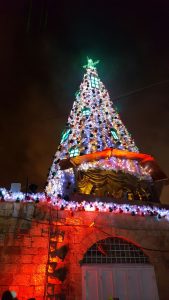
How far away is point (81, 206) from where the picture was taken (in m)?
10.8

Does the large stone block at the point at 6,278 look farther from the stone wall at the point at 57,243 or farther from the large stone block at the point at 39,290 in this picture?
the large stone block at the point at 39,290

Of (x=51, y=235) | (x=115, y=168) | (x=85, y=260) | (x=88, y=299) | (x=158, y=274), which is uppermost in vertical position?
(x=115, y=168)

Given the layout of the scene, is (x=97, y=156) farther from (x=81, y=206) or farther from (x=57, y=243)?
(x=57, y=243)

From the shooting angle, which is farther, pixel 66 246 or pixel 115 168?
pixel 115 168

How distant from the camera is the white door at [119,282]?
30.0ft

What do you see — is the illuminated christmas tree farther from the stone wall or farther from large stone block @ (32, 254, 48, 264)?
large stone block @ (32, 254, 48, 264)

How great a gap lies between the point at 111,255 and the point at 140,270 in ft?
4.52

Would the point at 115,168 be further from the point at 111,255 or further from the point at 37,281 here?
the point at 37,281

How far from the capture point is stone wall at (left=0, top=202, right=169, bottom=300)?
854cm

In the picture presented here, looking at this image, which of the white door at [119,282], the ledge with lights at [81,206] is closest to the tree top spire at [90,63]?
the ledge with lights at [81,206]

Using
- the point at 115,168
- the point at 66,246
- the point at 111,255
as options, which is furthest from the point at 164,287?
the point at 115,168

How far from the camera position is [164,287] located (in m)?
9.66

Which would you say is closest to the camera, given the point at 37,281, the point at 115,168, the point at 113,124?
the point at 37,281

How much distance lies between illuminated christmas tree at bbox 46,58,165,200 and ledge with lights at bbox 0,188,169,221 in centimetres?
301
